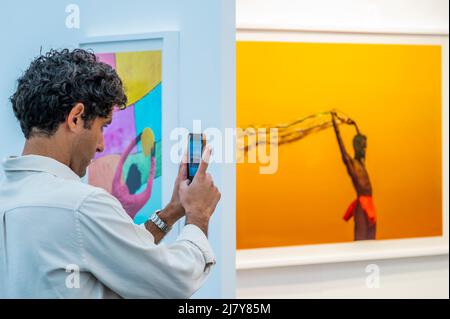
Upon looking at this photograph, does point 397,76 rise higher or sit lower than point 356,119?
higher

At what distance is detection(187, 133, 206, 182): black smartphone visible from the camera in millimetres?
1934

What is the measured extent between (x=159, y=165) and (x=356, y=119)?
58.4 inches

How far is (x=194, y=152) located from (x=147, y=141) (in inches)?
29.7

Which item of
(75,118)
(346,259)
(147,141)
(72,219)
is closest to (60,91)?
(75,118)

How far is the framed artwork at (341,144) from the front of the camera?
3.60 metres

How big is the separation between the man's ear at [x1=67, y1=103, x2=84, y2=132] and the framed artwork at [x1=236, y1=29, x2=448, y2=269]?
1931 mm

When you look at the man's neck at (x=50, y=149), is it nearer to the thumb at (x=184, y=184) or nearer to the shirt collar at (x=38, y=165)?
the shirt collar at (x=38, y=165)

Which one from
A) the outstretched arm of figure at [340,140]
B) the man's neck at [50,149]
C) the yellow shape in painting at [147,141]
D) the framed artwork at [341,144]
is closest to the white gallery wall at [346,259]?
the framed artwork at [341,144]

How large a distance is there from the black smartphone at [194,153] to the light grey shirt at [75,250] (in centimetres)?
39

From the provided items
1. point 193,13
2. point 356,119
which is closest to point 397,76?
point 356,119

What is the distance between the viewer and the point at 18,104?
5.51 feet

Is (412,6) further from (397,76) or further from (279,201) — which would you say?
(279,201)

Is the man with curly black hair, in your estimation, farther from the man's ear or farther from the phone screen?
the phone screen

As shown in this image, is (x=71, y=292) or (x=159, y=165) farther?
(x=159, y=165)
